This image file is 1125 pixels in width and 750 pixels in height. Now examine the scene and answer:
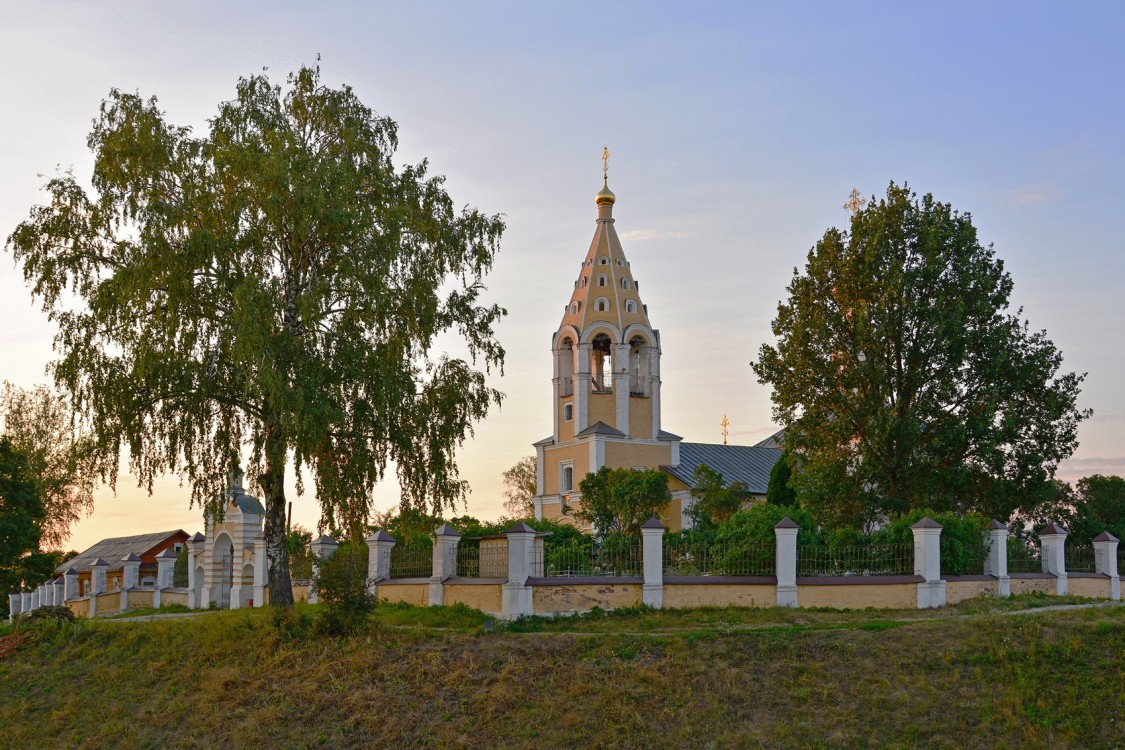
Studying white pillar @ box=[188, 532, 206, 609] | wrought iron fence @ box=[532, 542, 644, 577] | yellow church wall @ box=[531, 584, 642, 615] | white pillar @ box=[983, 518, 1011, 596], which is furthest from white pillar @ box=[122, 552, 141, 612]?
white pillar @ box=[983, 518, 1011, 596]

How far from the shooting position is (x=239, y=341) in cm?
1803

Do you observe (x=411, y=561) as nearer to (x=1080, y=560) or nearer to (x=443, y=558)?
(x=443, y=558)

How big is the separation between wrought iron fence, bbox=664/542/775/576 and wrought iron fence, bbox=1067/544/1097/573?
8209mm

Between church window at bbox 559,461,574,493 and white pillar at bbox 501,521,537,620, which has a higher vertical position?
church window at bbox 559,461,574,493

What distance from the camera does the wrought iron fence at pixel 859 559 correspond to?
65.3 ft

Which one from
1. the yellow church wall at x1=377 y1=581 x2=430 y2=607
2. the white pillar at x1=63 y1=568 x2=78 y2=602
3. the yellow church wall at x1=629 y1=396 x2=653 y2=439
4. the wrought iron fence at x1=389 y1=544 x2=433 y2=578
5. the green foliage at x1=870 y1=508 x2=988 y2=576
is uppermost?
the yellow church wall at x1=629 y1=396 x2=653 y2=439

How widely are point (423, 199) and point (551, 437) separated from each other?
2187 cm

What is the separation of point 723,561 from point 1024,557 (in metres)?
7.21

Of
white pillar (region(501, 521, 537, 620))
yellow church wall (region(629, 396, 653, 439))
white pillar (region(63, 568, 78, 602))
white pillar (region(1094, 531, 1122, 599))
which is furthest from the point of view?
yellow church wall (region(629, 396, 653, 439))

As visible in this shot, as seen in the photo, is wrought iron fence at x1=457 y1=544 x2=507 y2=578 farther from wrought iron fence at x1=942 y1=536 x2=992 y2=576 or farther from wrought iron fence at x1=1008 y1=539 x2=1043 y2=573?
wrought iron fence at x1=1008 y1=539 x2=1043 y2=573

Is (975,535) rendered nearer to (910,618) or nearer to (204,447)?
(910,618)

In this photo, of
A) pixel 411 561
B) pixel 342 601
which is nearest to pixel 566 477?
pixel 411 561

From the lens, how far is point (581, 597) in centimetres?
1902

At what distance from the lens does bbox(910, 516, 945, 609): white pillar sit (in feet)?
64.5
